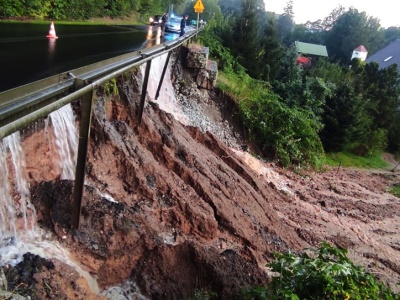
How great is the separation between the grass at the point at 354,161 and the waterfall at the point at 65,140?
15681 millimetres

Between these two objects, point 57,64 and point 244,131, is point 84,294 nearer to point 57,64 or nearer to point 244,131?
point 57,64

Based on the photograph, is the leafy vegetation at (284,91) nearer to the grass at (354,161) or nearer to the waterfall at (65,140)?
the grass at (354,161)

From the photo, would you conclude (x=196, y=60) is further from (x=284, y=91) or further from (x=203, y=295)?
(x=203, y=295)

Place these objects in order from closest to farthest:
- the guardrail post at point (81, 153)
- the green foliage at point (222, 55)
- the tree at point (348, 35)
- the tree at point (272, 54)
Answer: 1. the guardrail post at point (81, 153)
2. the green foliage at point (222, 55)
3. the tree at point (272, 54)
4. the tree at point (348, 35)

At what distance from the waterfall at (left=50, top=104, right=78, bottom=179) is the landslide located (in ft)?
0.93

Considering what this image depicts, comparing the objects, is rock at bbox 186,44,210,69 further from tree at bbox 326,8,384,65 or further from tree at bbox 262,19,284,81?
tree at bbox 326,8,384,65

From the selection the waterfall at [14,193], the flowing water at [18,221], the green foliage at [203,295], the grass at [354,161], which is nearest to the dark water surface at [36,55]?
the waterfall at [14,193]

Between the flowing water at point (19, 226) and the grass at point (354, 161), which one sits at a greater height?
the flowing water at point (19, 226)

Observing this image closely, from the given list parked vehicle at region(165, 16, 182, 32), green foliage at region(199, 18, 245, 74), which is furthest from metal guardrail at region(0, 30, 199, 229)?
green foliage at region(199, 18, 245, 74)

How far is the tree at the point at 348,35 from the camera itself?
58.3m

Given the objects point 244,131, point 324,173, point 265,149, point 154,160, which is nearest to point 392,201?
point 324,173

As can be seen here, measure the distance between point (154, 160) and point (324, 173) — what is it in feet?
37.4

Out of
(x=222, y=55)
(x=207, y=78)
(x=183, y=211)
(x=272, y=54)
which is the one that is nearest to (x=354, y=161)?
(x=272, y=54)

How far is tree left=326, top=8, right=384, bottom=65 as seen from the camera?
58303mm
